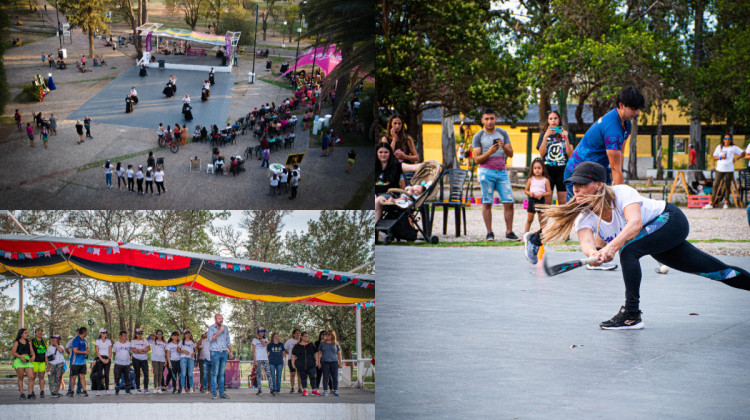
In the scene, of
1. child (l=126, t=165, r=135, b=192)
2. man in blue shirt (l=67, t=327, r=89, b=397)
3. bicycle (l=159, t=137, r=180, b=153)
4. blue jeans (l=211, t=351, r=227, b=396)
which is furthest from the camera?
blue jeans (l=211, t=351, r=227, b=396)

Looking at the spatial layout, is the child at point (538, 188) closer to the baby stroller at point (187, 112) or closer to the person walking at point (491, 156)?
the person walking at point (491, 156)

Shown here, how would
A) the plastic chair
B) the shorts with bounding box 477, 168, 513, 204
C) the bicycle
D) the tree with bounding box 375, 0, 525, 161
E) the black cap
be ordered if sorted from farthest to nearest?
the tree with bounding box 375, 0, 525, 161
the plastic chair
the shorts with bounding box 477, 168, 513, 204
the black cap
the bicycle

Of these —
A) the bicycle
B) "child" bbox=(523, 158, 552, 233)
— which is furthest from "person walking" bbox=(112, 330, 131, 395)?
"child" bbox=(523, 158, 552, 233)

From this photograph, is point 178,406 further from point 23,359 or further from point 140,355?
point 23,359

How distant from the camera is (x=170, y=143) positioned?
2723 mm

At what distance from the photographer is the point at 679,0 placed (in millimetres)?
15281

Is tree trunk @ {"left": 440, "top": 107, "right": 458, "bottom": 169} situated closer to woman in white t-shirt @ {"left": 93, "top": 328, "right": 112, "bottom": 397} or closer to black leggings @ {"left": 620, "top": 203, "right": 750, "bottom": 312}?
woman in white t-shirt @ {"left": 93, "top": 328, "right": 112, "bottom": 397}

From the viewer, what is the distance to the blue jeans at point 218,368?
17.7ft

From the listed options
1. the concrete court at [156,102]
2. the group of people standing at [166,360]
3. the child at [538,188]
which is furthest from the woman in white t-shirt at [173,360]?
the child at [538,188]

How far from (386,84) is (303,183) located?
1584 cm

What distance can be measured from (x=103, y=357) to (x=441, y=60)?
14.7 m

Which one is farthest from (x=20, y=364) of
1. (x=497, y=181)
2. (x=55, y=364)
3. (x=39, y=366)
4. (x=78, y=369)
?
(x=497, y=181)

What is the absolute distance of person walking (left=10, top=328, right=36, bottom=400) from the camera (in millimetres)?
3329

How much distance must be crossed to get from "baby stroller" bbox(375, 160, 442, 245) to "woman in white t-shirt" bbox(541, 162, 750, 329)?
4204 millimetres
